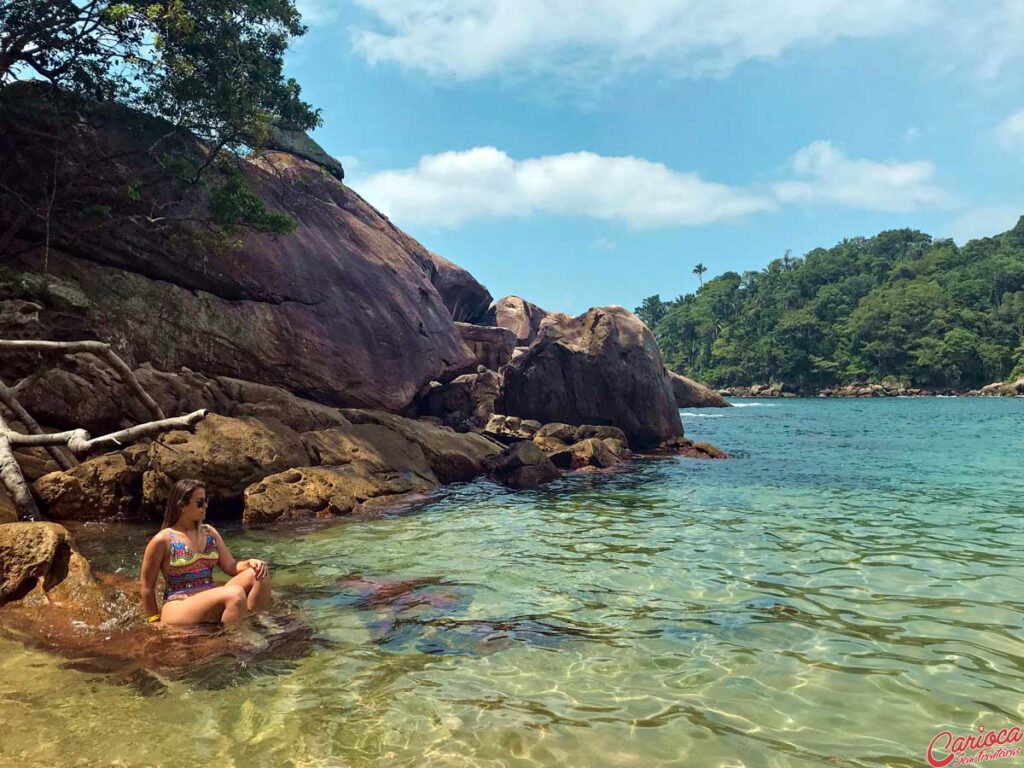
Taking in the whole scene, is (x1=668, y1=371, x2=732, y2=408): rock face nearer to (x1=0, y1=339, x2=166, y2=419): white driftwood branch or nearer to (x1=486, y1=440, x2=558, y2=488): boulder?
(x1=486, y1=440, x2=558, y2=488): boulder

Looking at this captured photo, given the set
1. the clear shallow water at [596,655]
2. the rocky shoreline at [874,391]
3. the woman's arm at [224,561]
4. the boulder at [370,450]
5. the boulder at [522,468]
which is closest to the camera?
the clear shallow water at [596,655]

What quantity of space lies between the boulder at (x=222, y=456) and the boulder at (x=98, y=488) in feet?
1.39

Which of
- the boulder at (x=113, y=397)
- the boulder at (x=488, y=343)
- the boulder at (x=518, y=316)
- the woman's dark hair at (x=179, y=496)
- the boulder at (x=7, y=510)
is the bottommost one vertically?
the boulder at (x=7, y=510)

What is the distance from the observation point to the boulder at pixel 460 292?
141 feet

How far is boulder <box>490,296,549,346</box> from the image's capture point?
55094 millimetres

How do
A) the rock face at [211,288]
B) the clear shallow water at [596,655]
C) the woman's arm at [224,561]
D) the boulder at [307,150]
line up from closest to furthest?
the clear shallow water at [596,655] < the woman's arm at [224,561] < the rock face at [211,288] < the boulder at [307,150]

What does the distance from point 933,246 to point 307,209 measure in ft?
455

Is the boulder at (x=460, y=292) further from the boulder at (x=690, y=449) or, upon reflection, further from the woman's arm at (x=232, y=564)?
the woman's arm at (x=232, y=564)

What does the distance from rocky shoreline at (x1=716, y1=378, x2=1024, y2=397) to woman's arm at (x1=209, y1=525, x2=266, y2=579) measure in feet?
320

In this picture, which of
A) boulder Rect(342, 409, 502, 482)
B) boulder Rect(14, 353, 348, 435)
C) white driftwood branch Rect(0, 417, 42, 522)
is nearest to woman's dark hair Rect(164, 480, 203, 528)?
white driftwood branch Rect(0, 417, 42, 522)

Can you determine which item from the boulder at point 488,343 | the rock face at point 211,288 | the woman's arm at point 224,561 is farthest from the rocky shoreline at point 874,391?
the woman's arm at point 224,561

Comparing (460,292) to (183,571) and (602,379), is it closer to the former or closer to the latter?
(602,379)

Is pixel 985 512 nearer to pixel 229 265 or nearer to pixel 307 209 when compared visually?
pixel 229 265

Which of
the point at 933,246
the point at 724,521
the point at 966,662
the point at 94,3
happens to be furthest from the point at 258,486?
the point at 933,246
